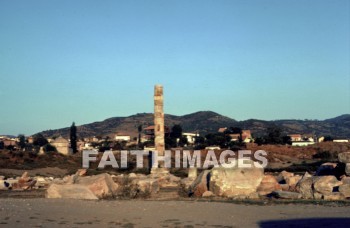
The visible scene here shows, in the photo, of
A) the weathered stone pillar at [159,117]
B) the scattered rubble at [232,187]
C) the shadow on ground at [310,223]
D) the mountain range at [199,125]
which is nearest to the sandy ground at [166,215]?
the shadow on ground at [310,223]

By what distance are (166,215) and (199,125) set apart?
425ft

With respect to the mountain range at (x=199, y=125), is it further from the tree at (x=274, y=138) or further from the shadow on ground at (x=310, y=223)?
the shadow on ground at (x=310, y=223)

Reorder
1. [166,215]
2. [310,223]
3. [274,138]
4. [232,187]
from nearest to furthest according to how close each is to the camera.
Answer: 1. [310,223]
2. [166,215]
3. [232,187]
4. [274,138]

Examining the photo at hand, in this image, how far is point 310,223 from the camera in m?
11.4

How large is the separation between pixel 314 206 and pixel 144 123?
429ft

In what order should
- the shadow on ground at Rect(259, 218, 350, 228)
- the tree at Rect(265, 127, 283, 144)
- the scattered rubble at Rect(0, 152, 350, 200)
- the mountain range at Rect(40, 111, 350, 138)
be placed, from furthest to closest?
the mountain range at Rect(40, 111, 350, 138)
the tree at Rect(265, 127, 283, 144)
the scattered rubble at Rect(0, 152, 350, 200)
the shadow on ground at Rect(259, 218, 350, 228)

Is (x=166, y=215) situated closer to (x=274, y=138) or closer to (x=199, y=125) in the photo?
(x=274, y=138)

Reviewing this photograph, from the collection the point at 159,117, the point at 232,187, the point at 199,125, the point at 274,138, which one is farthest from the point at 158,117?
the point at 199,125

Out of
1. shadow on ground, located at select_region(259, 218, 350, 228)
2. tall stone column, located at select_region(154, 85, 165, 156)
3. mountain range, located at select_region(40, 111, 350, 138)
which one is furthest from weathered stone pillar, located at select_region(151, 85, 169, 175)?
mountain range, located at select_region(40, 111, 350, 138)

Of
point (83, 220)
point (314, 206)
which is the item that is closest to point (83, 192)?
point (83, 220)

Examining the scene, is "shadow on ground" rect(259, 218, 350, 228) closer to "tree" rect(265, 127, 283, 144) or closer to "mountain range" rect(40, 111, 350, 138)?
"tree" rect(265, 127, 283, 144)

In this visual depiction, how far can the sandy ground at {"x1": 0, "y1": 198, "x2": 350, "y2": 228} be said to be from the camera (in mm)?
11719

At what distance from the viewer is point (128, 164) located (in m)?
48.2

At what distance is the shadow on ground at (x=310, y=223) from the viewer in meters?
11.1
